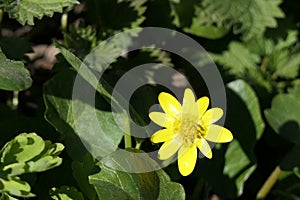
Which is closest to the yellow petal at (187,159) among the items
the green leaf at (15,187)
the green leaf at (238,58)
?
the green leaf at (15,187)

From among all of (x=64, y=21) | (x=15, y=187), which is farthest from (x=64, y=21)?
(x=15, y=187)

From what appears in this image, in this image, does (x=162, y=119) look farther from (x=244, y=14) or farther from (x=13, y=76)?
(x=244, y=14)

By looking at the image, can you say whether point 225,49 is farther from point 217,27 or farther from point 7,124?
point 7,124

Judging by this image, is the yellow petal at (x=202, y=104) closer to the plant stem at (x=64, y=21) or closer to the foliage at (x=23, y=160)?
the foliage at (x=23, y=160)

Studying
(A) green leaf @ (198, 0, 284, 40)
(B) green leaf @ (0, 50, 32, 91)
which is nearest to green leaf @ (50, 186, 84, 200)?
(B) green leaf @ (0, 50, 32, 91)

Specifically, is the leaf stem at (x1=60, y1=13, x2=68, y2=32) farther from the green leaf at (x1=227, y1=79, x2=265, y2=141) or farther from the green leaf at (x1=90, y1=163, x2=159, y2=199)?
the green leaf at (x1=90, y1=163, x2=159, y2=199)

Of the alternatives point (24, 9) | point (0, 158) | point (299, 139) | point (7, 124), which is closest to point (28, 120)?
point (7, 124)
